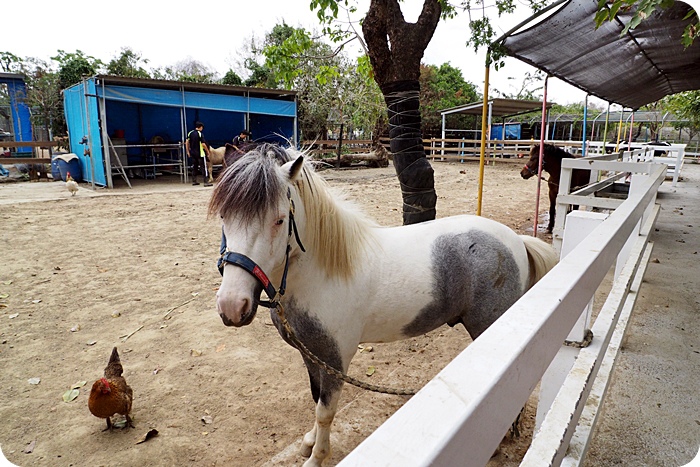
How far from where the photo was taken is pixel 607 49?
5.41 m

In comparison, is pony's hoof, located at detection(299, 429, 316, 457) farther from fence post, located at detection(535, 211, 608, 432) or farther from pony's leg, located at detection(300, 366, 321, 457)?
fence post, located at detection(535, 211, 608, 432)

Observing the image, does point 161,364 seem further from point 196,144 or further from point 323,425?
point 196,144

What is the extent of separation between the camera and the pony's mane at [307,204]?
1.61 m

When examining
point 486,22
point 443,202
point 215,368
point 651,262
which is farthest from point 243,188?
point 443,202

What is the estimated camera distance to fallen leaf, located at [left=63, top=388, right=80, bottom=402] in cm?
273

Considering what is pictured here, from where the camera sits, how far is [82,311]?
3947 millimetres

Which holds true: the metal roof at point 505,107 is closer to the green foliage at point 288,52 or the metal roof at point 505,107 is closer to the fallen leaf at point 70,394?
the green foliage at point 288,52

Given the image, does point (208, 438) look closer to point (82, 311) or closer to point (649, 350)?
point (82, 311)

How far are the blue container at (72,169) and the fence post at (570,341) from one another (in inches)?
566

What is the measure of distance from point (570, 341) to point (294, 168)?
1303 millimetres

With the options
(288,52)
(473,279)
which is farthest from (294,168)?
(288,52)

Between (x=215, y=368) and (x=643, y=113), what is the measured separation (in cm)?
3304

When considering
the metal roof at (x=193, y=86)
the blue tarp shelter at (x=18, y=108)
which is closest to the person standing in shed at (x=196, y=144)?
the metal roof at (x=193, y=86)

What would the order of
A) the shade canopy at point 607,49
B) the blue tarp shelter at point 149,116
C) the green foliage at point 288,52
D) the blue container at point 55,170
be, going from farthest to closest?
the blue container at point 55,170 < the blue tarp shelter at point 149,116 < the green foliage at point 288,52 < the shade canopy at point 607,49
